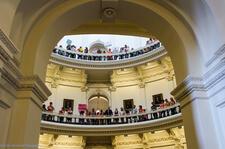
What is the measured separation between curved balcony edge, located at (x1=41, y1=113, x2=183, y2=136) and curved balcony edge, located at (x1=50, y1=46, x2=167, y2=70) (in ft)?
14.9

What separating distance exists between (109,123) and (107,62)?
15.2 feet

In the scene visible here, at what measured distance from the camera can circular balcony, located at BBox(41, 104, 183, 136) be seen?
16.2 metres

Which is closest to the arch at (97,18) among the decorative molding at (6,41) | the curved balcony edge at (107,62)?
the decorative molding at (6,41)

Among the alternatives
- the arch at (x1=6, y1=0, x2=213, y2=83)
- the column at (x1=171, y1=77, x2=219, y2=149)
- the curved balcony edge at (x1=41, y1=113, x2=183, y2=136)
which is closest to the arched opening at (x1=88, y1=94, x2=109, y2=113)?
the curved balcony edge at (x1=41, y1=113, x2=183, y2=136)

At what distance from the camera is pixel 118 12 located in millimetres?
6367

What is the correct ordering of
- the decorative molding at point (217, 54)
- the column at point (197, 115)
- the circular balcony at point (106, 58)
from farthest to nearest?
the circular balcony at point (106, 58) < the column at point (197, 115) < the decorative molding at point (217, 54)

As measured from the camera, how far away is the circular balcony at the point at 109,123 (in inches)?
637

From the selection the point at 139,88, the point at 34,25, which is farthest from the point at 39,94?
the point at 139,88

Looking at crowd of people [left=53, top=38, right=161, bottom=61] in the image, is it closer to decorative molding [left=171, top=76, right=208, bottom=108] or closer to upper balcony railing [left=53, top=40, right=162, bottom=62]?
upper balcony railing [left=53, top=40, right=162, bottom=62]

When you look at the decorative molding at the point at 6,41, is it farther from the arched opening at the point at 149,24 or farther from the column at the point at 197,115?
the column at the point at 197,115

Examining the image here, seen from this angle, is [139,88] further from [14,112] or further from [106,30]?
[14,112]

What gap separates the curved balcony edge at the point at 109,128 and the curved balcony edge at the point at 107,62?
14.9 feet

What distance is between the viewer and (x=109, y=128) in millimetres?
17125

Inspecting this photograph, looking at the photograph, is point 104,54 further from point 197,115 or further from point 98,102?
point 197,115
